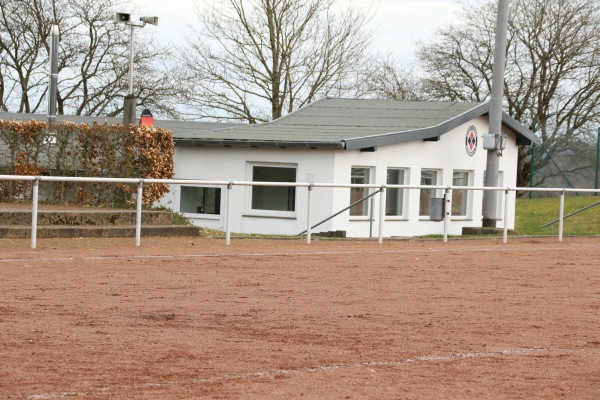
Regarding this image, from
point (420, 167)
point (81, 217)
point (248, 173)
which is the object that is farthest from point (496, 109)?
point (81, 217)

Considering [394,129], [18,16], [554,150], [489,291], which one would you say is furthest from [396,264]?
[18,16]

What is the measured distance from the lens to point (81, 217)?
61.5 ft

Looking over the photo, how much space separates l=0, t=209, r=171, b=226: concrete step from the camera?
702 inches

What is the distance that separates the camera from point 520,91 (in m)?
48.8

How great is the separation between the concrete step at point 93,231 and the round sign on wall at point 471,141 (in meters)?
13.8

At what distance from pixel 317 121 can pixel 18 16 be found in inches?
717

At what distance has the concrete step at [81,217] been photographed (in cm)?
1783

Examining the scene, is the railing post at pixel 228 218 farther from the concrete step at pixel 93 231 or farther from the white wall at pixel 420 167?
the white wall at pixel 420 167

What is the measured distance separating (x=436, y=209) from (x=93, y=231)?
724 centimetres

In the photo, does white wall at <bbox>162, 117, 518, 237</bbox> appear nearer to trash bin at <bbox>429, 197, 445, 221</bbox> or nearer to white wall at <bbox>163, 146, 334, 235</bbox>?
white wall at <bbox>163, 146, 334, 235</bbox>

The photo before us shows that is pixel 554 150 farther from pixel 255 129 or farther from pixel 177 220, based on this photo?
pixel 177 220

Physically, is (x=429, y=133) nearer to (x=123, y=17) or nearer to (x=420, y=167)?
(x=420, y=167)

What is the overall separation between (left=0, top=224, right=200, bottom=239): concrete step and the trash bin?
16.2ft

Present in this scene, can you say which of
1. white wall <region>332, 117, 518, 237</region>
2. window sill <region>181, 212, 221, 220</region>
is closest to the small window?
window sill <region>181, 212, 221, 220</region>
